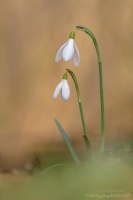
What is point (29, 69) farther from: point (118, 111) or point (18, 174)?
point (18, 174)

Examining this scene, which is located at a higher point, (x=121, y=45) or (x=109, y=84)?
(x=121, y=45)

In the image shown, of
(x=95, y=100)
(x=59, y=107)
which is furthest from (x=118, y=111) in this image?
(x=59, y=107)

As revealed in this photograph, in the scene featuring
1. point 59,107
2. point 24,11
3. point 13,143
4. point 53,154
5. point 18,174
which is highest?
point 24,11

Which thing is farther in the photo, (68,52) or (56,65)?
(56,65)

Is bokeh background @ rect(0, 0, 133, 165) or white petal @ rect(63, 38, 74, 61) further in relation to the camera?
bokeh background @ rect(0, 0, 133, 165)

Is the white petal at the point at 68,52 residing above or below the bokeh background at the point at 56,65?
below

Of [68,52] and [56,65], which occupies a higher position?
[56,65]

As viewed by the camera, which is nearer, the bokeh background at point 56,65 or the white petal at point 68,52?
the white petal at point 68,52

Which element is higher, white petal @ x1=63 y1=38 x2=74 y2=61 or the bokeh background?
the bokeh background
